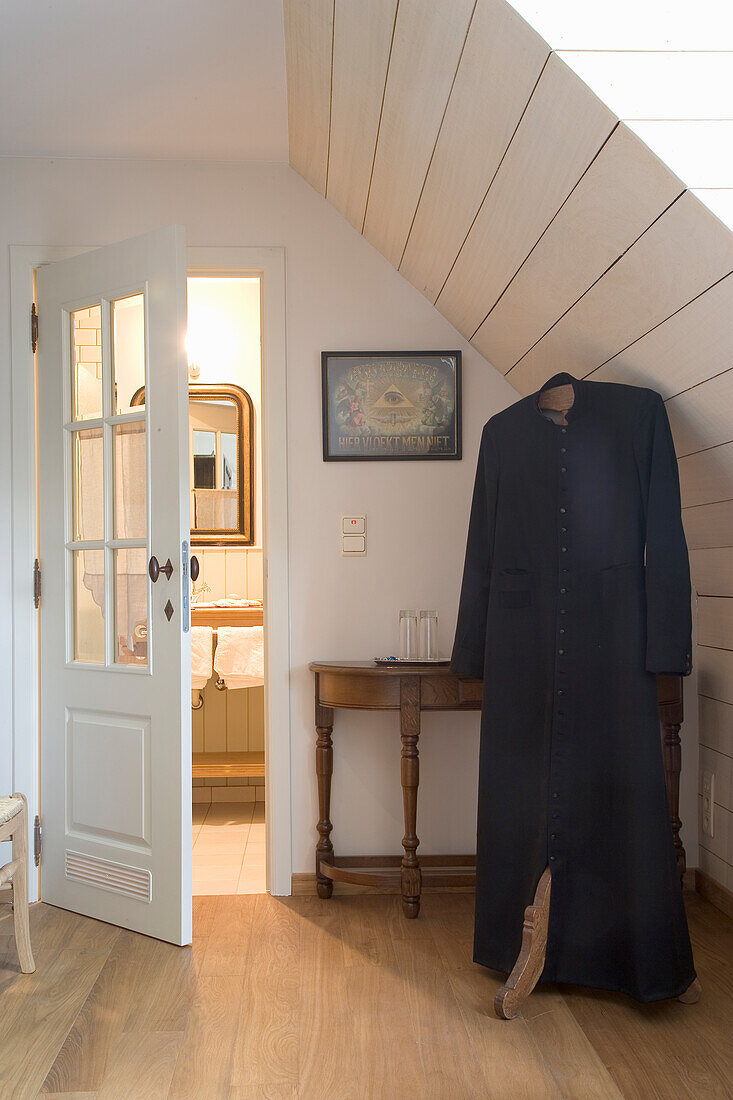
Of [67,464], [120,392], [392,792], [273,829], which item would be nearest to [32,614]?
[67,464]

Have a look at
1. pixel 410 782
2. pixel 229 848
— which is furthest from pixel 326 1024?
pixel 229 848

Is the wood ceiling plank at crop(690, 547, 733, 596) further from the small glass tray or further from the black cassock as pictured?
the small glass tray

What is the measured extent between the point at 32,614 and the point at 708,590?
2129 millimetres

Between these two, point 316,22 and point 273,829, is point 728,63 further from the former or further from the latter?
point 273,829

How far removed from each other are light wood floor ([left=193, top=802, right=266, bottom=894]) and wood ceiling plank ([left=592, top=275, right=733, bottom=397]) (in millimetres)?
1994

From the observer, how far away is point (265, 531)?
297 centimetres

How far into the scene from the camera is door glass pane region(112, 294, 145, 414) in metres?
2.62

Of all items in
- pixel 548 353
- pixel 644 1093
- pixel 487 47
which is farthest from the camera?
pixel 548 353

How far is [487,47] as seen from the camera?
5.28 feet

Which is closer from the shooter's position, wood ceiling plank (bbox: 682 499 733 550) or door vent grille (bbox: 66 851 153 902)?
wood ceiling plank (bbox: 682 499 733 550)

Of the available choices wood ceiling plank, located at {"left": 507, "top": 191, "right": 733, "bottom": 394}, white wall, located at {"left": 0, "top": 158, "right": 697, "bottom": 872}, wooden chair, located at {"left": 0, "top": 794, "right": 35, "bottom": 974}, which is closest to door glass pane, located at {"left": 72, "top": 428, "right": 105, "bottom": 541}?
white wall, located at {"left": 0, "top": 158, "right": 697, "bottom": 872}

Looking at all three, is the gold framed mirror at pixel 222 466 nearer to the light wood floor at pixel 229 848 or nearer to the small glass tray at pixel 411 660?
the light wood floor at pixel 229 848

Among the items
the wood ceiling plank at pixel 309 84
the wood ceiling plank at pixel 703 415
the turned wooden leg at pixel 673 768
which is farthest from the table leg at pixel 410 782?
the wood ceiling plank at pixel 309 84

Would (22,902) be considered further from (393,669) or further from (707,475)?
(707,475)
